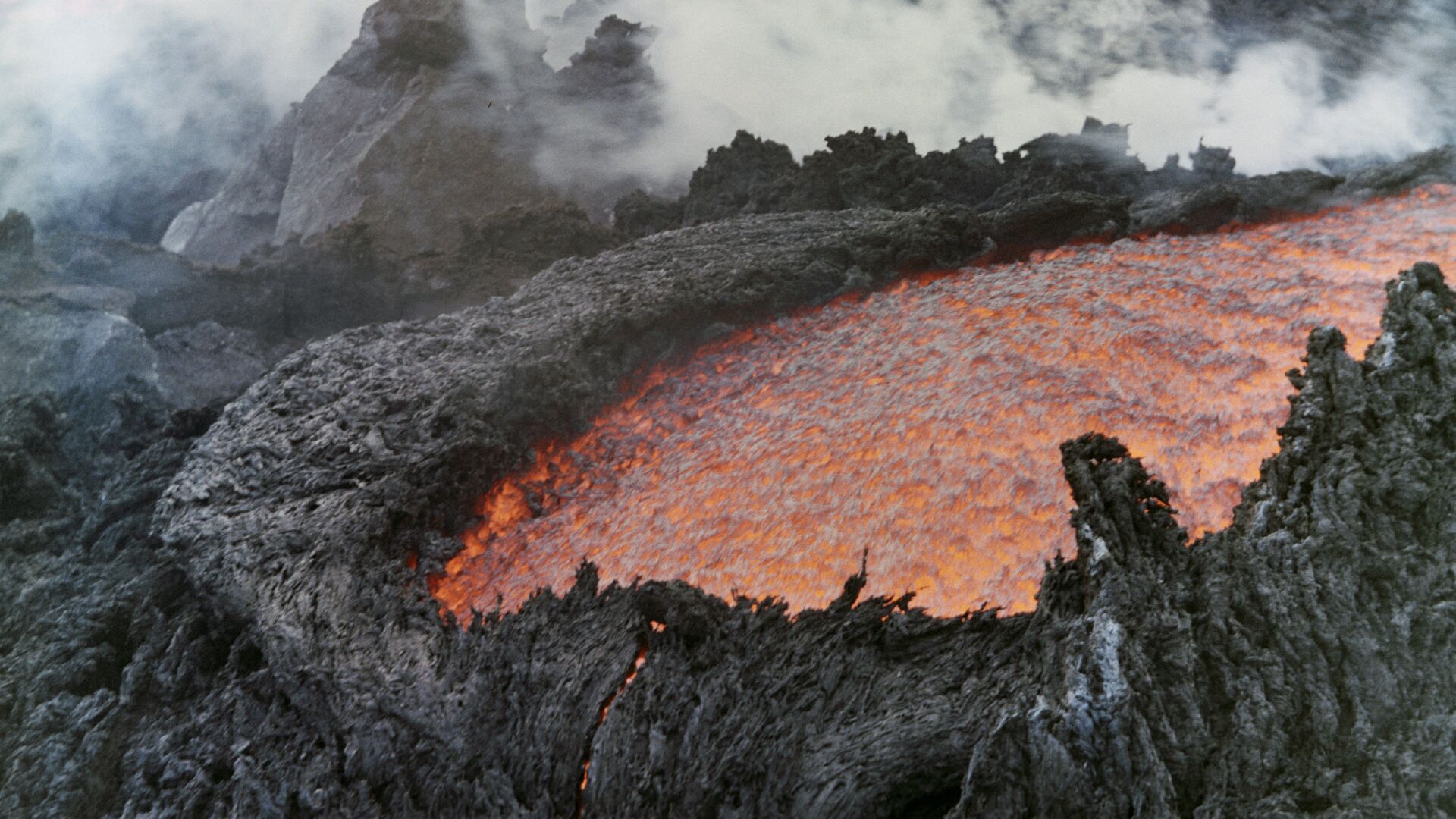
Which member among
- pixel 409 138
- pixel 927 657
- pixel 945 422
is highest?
pixel 409 138

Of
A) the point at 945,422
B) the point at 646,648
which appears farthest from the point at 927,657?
the point at 945,422

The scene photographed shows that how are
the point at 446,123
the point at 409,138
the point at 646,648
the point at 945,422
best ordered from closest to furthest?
the point at 646,648, the point at 945,422, the point at 409,138, the point at 446,123

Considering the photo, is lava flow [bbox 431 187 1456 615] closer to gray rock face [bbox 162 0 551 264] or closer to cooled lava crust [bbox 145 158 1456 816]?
cooled lava crust [bbox 145 158 1456 816]

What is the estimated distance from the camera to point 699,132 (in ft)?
34.6

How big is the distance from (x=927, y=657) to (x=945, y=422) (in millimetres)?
1810

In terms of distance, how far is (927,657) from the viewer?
4.12 metres

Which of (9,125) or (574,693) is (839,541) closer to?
(574,693)

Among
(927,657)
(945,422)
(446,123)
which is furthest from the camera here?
(446,123)

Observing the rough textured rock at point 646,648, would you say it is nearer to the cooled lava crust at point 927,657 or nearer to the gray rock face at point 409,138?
the cooled lava crust at point 927,657

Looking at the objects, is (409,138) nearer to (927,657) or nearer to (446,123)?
(446,123)

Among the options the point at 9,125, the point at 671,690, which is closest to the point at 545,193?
the point at 9,125

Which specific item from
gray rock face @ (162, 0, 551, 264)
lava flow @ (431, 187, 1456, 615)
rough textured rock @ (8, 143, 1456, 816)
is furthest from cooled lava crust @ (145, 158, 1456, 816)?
gray rock face @ (162, 0, 551, 264)

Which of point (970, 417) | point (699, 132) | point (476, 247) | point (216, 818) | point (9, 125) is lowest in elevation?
point (216, 818)

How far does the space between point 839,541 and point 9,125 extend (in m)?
10.1
